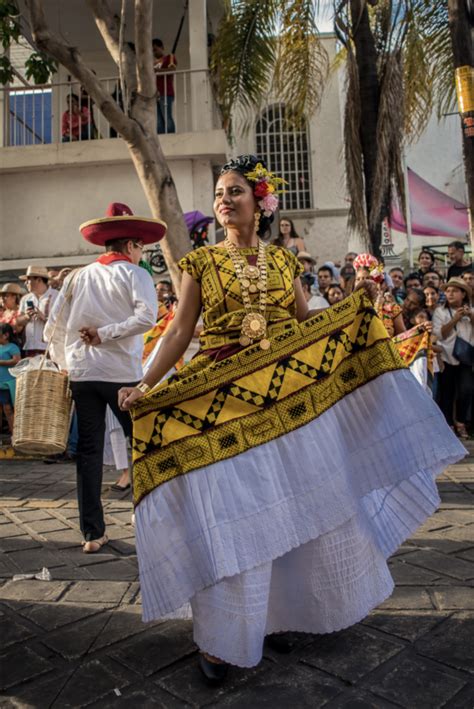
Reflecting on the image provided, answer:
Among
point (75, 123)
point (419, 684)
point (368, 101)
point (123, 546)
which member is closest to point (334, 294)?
point (368, 101)

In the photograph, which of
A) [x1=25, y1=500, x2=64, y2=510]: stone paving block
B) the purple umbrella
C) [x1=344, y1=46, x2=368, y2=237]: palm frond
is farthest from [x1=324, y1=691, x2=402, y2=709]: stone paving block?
the purple umbrella

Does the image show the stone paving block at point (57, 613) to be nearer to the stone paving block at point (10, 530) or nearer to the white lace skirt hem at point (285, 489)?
the white lace skirt hem at point (285, 489)

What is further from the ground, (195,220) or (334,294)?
(195,220)

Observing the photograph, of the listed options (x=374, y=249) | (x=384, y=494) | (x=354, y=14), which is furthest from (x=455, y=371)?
(x=384, y=494)

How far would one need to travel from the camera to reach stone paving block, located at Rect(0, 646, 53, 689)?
102 inches

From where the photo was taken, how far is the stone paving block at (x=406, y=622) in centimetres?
284

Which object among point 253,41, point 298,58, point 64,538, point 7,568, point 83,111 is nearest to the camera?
point 7,568

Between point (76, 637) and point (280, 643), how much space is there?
2.98 ft

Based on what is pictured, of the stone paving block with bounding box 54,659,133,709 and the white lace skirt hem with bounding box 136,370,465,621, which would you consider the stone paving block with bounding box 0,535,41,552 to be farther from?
the white lace skirt hem with bounding box 136,370,465,621

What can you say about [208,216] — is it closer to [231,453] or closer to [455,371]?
[455,371]

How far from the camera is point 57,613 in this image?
3.22 metres

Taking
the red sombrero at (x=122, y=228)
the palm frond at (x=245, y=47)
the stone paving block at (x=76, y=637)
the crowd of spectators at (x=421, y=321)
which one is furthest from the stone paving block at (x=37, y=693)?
the palm frond at (x=245, y=47)

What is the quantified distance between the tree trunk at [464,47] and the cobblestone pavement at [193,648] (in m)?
4.69

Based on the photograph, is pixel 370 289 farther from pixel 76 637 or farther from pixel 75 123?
pixel 75 123
